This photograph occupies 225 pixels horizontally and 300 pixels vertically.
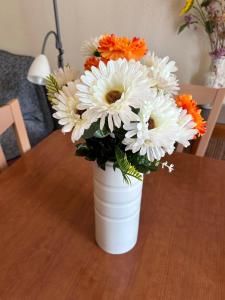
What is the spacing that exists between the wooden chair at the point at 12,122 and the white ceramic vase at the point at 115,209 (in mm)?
601

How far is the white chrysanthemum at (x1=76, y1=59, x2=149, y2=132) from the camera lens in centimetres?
42

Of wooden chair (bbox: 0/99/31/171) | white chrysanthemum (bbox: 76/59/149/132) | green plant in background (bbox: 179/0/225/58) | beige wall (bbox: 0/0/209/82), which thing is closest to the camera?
white chrysanthemum (bbox: 76/59/149/132)

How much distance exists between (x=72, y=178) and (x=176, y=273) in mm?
497

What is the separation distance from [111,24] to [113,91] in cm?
164

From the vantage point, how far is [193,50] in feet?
5.78

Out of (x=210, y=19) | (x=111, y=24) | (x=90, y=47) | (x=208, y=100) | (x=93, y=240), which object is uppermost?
(x=90, y=47)

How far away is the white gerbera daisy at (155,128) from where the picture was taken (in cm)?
44

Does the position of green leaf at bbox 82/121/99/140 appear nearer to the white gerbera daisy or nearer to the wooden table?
the white gerbera daisy

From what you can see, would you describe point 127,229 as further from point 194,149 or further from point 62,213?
point 194,149

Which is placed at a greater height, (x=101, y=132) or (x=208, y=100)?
(x=101, y=132)

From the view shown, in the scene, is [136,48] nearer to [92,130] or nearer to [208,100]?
[92,130]

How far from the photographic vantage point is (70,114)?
46 cm

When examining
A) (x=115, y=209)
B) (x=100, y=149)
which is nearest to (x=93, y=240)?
(x=115, y=209)

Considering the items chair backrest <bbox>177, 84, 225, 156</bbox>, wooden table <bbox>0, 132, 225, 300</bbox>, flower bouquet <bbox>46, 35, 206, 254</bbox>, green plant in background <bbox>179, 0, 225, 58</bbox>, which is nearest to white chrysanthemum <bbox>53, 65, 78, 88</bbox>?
flower bouquet <bbox>46, 35, 206, 254</bbox>
